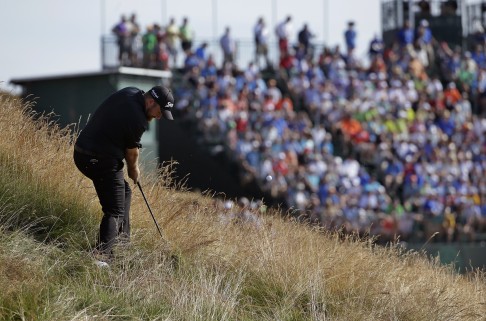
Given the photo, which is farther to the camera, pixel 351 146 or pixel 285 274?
pixel 351 146

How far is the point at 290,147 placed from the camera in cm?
2548

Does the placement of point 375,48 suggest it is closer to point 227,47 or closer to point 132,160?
point 227,47

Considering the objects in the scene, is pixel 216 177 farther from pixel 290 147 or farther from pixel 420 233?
pixel 420 233

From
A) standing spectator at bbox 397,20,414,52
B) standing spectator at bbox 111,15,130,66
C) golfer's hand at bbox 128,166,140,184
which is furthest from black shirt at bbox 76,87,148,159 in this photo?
standing spectator at bbox 397,20,414,52

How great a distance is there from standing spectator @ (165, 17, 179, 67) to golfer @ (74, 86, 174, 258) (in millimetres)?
18693

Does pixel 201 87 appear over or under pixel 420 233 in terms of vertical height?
over

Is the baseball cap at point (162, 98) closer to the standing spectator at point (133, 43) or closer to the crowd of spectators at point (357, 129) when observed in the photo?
the crowd of spectators at point (357, 129)

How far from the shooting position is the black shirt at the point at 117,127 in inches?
379

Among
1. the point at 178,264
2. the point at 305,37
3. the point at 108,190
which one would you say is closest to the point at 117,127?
the point at 108,190

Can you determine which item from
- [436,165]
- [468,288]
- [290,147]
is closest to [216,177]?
[290,147]

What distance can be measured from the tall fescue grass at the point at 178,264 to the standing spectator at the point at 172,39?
54.2ft

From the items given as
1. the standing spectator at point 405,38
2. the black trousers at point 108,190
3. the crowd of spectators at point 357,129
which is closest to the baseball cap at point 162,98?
the black trousers at point 108,190

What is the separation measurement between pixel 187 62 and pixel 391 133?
5442mm

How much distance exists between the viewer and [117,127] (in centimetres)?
966
